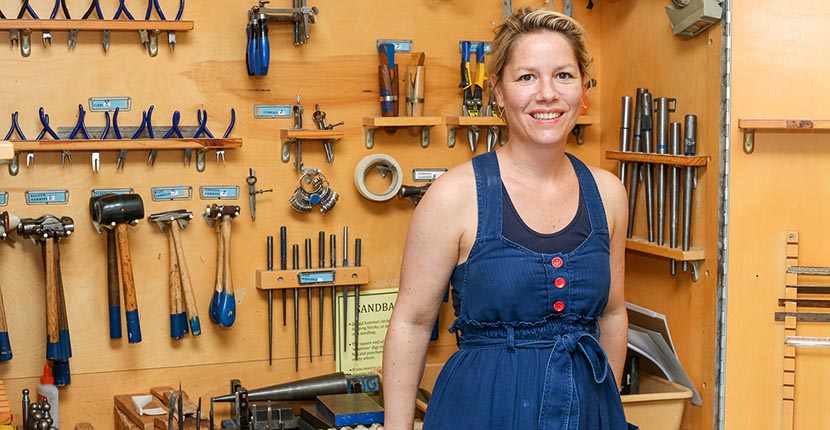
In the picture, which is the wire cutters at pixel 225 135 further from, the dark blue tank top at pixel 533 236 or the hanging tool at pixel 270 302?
the dark blue tank top at pixel 533 236

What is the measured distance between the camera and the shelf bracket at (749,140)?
A: 3.04 meters

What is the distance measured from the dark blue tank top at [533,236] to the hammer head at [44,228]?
5.38 ft

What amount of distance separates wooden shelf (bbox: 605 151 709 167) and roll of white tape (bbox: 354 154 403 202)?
711 millimetres

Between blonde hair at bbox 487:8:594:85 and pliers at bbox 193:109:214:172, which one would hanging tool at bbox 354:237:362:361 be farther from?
blonde hair at bbox 487:8:594:85

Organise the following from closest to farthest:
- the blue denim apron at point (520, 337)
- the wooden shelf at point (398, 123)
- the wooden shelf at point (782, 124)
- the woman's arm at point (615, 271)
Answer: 1. the blue denim apron at point (520, 337)
2. the woman's arm at point (615, 271)
3. the wooden shelf at point (782, 124)
4. the wooden shelf at point (398, 123)

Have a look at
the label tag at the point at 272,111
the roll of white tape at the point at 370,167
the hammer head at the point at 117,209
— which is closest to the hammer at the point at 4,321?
the hammer head at the point at 117,209

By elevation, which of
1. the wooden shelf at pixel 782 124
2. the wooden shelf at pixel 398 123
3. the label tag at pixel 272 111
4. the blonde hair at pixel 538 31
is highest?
the blonde hair at pixel 538 31

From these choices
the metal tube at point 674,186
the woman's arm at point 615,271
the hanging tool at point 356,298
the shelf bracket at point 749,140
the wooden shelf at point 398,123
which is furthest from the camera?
the hanging tool at point 356,298

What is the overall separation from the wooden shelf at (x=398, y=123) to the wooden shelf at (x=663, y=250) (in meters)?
0.75

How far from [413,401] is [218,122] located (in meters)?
1.61

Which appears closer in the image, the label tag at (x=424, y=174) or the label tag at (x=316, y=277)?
the label tag at (x=316, y=277)

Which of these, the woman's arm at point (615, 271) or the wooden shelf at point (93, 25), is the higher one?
the wooden shelf at point (93, 25)

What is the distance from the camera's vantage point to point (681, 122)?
3320mm

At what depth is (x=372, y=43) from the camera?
11.8ft
